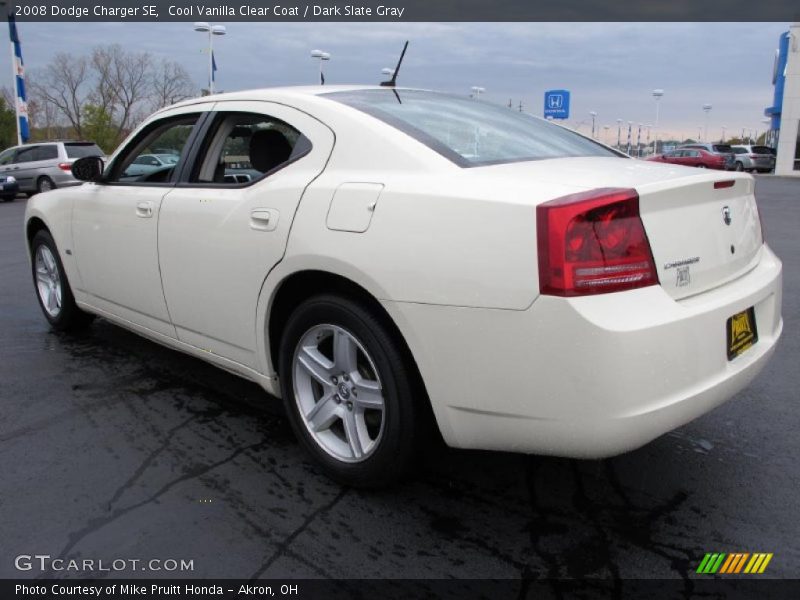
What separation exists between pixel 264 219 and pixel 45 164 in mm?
19818

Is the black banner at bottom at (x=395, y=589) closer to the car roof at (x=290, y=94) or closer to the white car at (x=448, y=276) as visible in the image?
the white car at (x=448, y=276)

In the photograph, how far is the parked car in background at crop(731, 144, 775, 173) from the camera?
126 ft

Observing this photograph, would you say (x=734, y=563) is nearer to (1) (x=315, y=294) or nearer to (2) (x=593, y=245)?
(2) (x=593, y=245)

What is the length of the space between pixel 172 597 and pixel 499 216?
1590 millimetres

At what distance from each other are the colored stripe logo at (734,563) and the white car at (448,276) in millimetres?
488

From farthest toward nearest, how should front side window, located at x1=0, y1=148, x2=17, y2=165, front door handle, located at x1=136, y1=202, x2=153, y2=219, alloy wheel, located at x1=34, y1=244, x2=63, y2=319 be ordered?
front side window, located at x1=0, y1=148, x2=17, y2=165 → alloy wheel, located at x1=34, y1=244, x2=63, y2=319 → front door handle, located at x1=136, y1=202, x2=153, y2=219

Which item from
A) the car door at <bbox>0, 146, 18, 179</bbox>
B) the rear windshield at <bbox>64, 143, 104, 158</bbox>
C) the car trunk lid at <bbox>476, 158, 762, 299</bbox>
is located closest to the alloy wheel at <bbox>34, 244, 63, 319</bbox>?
the car trunk lid at <bbox>476, 158, 762, 299</bbox>

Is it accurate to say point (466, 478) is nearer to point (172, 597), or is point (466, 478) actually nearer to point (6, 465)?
point (172, 597)

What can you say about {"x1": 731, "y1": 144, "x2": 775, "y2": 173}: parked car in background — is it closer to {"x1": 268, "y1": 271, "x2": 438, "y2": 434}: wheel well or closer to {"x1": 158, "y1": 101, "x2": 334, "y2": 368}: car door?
{"x1": 158, "y1": 101, "x2": 334, "y2": 368}: car door

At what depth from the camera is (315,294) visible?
2.73m

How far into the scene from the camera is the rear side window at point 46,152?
64.6 ft

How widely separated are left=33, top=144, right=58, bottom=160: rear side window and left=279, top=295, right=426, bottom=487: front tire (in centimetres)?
1981

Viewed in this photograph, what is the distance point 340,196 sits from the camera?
2.56 m

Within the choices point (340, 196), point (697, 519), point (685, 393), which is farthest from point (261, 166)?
point (697, 519)
